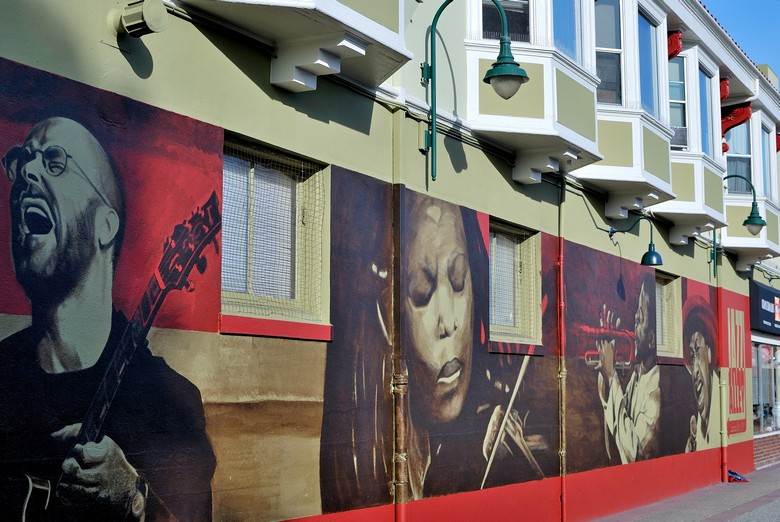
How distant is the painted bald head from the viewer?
256 inches

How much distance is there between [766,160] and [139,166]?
1988cm

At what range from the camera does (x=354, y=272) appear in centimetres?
982

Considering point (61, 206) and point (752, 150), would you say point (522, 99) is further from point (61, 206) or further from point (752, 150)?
point (752, 150)

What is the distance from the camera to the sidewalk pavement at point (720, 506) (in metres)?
15.3

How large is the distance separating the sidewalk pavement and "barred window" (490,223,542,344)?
11.0ft

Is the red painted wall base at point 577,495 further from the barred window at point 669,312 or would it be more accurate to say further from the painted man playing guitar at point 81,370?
the painted man playing guitar at point 81,370

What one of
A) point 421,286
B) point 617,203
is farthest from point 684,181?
point 421,286

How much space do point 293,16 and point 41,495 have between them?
158 inches

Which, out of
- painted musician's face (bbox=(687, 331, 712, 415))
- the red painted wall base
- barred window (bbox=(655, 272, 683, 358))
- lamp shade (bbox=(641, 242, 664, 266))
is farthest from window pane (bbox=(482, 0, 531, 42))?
painted musician's face (bbox=(687, 331, 712, 415))

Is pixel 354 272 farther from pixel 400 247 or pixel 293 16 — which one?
pixel 293 16

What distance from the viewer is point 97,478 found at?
22.7 feet

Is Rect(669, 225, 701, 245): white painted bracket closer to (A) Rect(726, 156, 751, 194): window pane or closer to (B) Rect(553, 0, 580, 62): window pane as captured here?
(A) Rect(726, 156, 751, 194): window pane

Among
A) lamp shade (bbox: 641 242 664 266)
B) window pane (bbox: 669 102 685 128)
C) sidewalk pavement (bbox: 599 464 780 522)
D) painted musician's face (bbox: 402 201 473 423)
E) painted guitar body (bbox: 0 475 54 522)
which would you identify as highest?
window pane (bbox: 669 102 685 128)

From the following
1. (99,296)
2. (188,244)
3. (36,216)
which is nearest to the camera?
(36,216)
